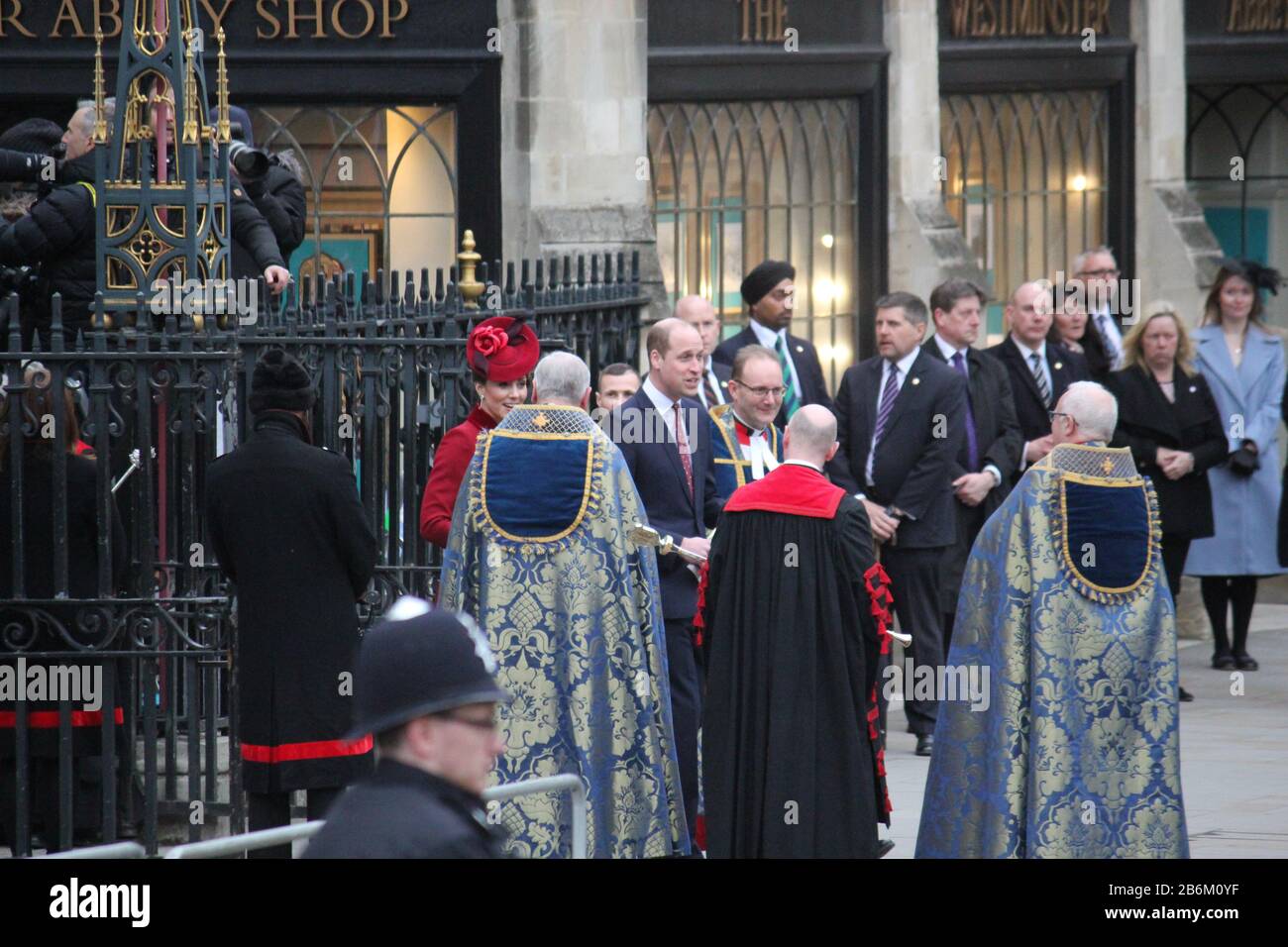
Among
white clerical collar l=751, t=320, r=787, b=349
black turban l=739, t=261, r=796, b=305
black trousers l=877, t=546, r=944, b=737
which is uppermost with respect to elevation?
black turban l=739, t=261, r=796, b=305

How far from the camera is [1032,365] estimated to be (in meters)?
11.9

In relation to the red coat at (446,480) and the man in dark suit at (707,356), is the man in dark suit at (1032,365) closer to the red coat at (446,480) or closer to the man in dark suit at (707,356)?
the man in dark suit at (707,356)

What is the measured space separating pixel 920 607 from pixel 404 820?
719 cm

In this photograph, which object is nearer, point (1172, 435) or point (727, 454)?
point (727, 454)

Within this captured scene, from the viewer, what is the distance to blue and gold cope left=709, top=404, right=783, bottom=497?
30.3ft

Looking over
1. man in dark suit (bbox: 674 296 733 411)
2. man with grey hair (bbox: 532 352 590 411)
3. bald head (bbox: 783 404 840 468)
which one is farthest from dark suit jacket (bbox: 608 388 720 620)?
man in dark suit (bbox: 674 296 733 411)

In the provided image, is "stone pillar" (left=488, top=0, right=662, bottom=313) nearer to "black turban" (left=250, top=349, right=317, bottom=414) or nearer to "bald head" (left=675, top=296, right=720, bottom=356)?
"bald head" (left=675, top=296, right=720, bottom=356)

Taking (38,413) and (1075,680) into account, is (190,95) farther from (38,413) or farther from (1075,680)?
(1075,680)

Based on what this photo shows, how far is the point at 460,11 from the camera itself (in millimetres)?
14516

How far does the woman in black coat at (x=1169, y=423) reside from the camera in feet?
39.7

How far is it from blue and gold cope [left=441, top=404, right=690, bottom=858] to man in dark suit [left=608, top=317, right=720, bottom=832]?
633 millimetres

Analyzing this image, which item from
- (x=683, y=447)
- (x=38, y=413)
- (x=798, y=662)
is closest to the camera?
(x=798, y=662)

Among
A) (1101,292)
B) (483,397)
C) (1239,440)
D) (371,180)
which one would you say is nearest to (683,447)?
(483,397)

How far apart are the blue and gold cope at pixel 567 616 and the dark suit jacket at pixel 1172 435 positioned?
4.86 m
